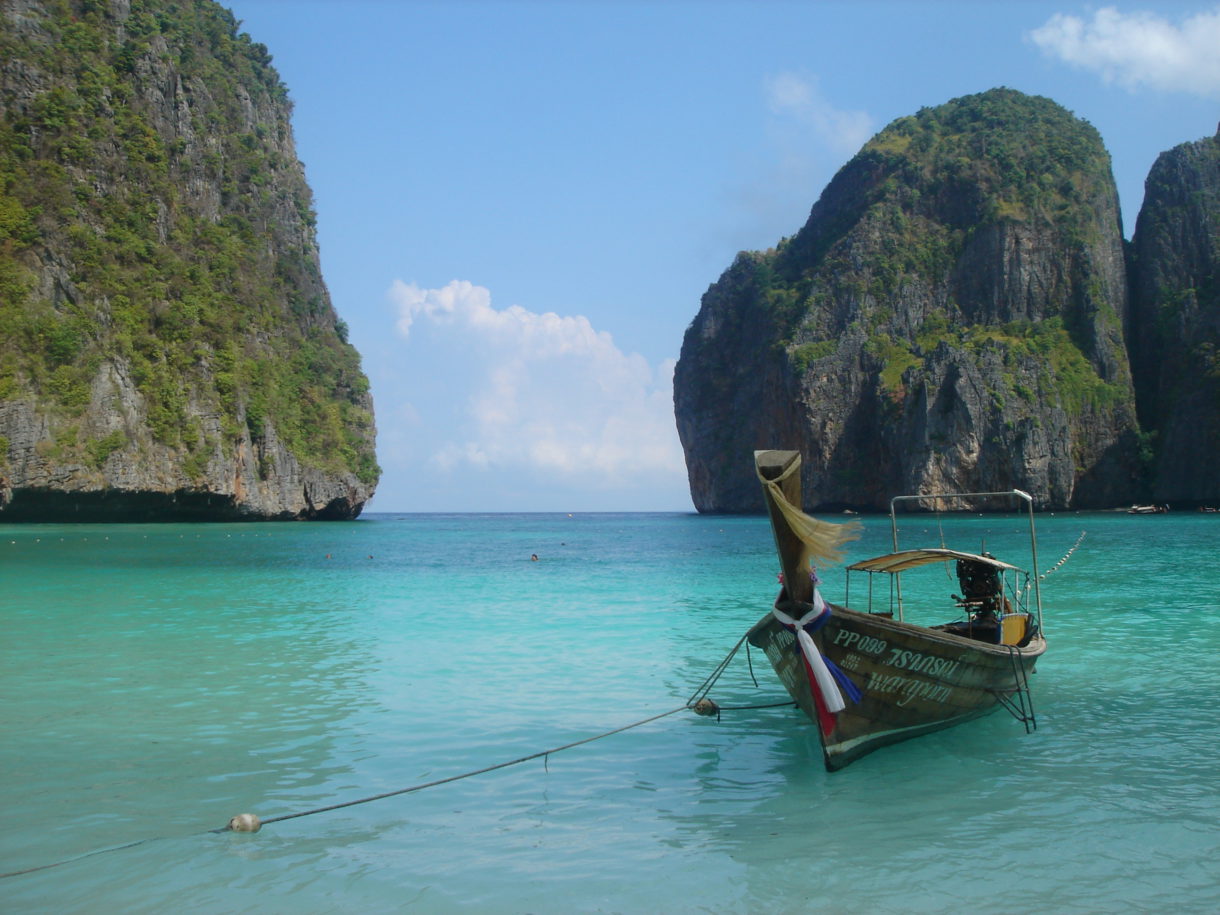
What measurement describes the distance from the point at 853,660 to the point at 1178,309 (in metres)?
101

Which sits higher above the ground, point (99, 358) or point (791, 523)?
point (99, 358)

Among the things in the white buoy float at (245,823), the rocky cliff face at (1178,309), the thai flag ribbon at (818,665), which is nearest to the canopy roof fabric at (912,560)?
the thai flag ribbon at (818,665)

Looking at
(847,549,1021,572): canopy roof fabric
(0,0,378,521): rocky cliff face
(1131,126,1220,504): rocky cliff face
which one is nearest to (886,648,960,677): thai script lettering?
(847,549,1021,572): canopy roof fabric

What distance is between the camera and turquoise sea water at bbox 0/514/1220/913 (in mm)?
6461

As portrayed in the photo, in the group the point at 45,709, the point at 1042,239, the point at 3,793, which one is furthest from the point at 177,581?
the point at 1042,239

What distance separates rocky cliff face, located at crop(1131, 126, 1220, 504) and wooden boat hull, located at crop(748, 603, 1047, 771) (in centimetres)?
8615

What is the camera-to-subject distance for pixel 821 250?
112188mm

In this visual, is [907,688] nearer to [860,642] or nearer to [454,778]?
[860,642]

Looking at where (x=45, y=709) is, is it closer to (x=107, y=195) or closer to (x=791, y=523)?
(x=791, y=523)

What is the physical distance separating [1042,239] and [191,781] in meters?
103

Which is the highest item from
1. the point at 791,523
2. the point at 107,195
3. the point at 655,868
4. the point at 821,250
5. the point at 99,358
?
the point at 821,250

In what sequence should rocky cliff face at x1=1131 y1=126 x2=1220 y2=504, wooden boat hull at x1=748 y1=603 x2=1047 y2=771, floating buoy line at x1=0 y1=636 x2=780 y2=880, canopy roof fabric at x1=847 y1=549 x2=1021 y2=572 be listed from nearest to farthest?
floating buoy line at x1=0 y1=636 x2=780 y2=880 → wooden boat hull at x1=748 y1=603 x2=1047 y2=771 → canopy roof fabric at x1=847 y1=549 x2=1021 y2=572 → rocky cliff face at x1=1131 y1=126 x2=1220 y2=504

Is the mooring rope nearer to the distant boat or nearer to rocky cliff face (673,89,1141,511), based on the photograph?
the distant boat

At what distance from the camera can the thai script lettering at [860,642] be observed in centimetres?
902
